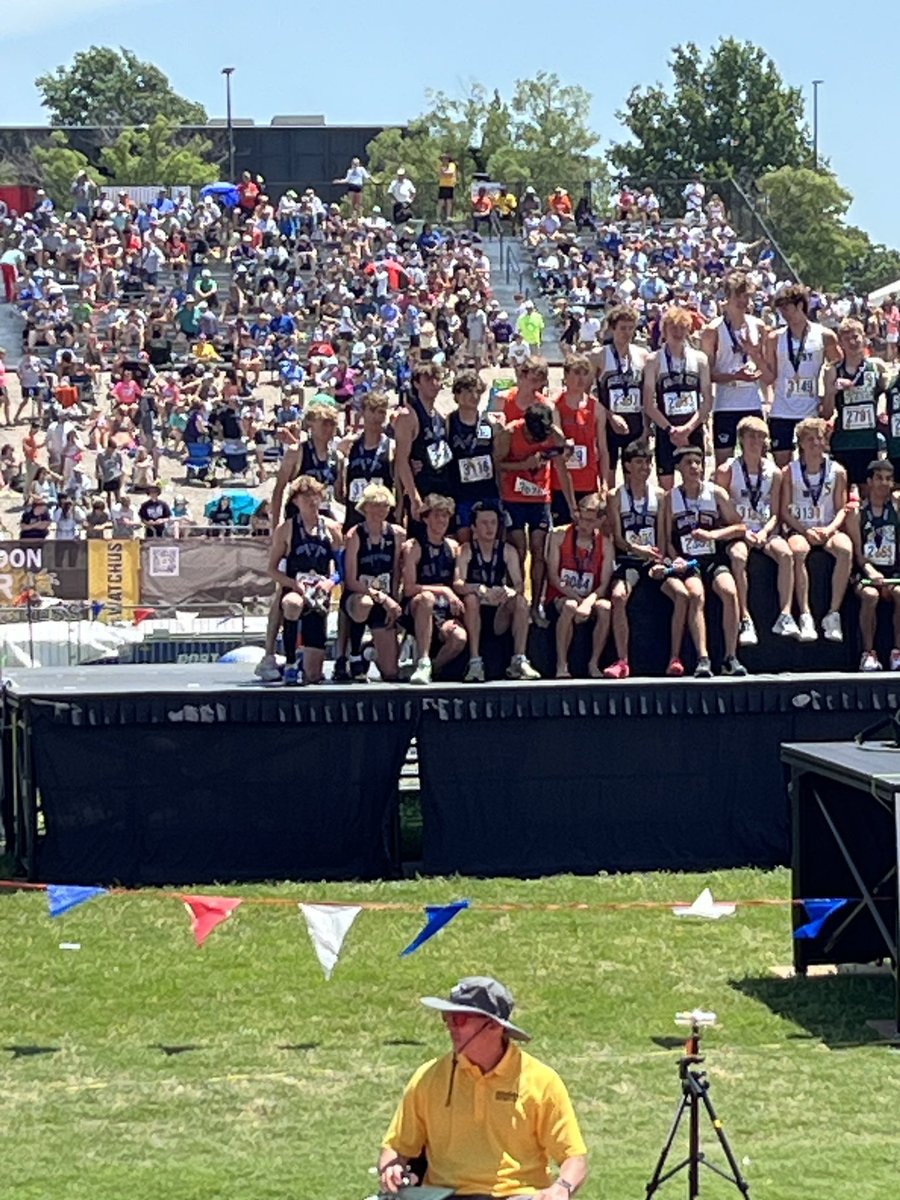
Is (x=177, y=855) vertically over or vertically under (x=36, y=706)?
under

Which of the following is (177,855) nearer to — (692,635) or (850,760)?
(692,635)

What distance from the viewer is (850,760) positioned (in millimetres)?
10695

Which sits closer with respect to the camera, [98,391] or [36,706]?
[36,706]

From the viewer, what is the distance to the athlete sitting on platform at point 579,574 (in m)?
14.3

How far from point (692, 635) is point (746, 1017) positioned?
4.44m

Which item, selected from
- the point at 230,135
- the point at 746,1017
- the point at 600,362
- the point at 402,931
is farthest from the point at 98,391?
the point at 230,135

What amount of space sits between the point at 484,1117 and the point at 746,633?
8.49m

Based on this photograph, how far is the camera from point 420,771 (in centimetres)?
1428

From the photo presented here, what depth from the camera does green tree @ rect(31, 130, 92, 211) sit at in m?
77.3

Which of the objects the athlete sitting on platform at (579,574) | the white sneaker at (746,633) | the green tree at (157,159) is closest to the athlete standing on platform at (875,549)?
the white sneaker at (746,633)

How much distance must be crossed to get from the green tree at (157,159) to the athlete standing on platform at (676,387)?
63.2 meters

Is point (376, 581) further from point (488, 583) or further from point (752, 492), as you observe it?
point (752, 492)

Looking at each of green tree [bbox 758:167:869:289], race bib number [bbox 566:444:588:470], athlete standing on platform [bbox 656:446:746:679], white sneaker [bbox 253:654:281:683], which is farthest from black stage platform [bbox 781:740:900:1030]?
green tree [bbox 758:167:869:289]

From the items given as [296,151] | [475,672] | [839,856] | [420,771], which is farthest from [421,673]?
[296,151]
